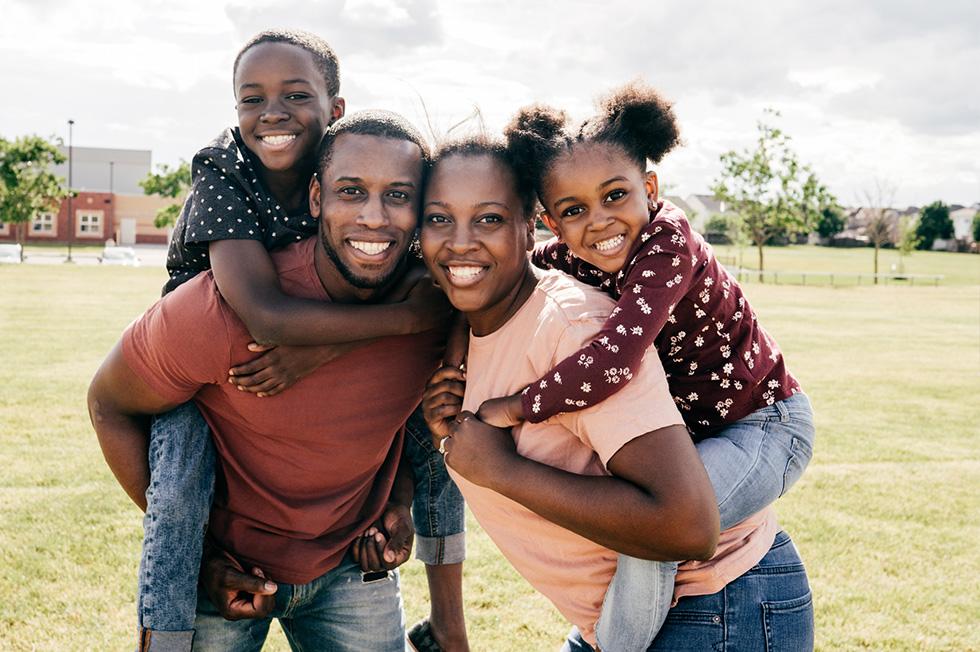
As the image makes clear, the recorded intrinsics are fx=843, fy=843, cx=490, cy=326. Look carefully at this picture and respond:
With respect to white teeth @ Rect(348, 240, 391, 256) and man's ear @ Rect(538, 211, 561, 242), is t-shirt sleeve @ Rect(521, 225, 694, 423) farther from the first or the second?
white teeth @ Rect(348, 240, 391, 256)

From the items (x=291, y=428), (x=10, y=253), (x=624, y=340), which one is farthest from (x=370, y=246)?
(x=10, y=253)

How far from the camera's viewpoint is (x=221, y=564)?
9.77 ft

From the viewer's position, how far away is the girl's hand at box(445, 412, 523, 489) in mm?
2523

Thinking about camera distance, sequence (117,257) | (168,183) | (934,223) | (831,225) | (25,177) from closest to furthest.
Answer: (117,257), (25,177), (168,183), (934,223), (831,225)

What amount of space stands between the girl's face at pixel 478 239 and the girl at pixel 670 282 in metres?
0.19

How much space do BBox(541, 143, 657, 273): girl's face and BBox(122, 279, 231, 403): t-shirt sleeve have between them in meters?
1.29

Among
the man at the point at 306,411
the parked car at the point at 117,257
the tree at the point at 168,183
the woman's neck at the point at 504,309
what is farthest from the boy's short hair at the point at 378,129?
the tree at the point at 168,183

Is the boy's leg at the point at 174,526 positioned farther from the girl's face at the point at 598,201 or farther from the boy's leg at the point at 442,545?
the girl's face at the point at 598,201

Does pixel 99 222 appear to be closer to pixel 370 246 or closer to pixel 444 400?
pixel 370 246

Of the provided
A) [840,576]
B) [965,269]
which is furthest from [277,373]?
[965,269]

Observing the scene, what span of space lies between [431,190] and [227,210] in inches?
40.3

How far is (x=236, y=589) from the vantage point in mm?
2941

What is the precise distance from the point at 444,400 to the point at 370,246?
24.5 inches

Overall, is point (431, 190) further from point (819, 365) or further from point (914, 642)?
point (819, 365)
